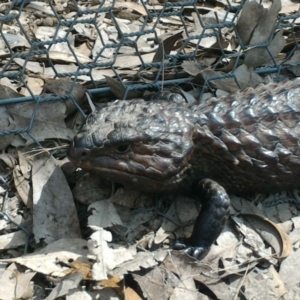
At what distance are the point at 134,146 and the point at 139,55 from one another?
92 cm

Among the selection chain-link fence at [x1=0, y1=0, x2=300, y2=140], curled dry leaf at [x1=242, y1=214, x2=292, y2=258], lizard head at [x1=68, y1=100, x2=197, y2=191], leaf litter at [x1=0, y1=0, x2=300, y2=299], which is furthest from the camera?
chain-link fence at [x1=0, y1=0, x2=300, y2=140]

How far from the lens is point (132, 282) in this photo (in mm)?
3240

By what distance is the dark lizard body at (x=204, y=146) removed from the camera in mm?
3398

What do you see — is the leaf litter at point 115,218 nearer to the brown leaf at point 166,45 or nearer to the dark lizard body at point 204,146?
the brown leaf at point 166,45

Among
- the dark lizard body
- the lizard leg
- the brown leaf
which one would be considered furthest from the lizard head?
the brown leaf

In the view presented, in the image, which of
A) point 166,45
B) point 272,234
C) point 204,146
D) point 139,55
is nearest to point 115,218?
point 204,146

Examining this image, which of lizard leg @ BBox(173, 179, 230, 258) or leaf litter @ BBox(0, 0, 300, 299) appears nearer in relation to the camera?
leaf litter @ BBox(0, 0, 300, 299)

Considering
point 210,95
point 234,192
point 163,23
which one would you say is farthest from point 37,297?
point 163,23

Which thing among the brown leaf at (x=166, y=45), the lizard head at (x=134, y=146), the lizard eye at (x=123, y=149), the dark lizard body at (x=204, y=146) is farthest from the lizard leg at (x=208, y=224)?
the brown leaf at (x=166, y=45)

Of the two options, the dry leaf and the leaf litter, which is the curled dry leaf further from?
the dry leaf

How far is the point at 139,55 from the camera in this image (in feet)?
13.5

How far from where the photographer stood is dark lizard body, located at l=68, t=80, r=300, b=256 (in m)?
3.40

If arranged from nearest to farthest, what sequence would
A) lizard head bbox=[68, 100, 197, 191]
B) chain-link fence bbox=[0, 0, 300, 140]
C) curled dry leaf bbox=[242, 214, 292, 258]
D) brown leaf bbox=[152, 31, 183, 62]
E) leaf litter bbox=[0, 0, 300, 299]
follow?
leaf litter bbox=[0, 0, 300, 299] → lizard head bbox=[68, 100, 197, 191] → curled dry leaf bbox=[242, 214, 292, 258] → chain-link fence bbox=[0, 0, 300, 140] → brown leaf bbox=[152, 31, 183, 62]

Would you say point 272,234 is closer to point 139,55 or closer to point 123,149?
point 123,149
